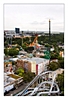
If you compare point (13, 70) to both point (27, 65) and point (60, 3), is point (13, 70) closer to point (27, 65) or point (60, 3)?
point (27, 65)

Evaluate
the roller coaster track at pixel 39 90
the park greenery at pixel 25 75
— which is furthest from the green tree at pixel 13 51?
the roller coaster track at pixel 39 90

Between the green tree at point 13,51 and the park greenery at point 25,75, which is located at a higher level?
the green tree at point 13,51

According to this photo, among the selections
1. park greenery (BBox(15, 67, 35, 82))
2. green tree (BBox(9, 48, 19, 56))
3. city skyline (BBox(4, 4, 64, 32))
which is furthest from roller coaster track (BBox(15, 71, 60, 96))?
city skyline (BBox(4, 4, 64, 32))

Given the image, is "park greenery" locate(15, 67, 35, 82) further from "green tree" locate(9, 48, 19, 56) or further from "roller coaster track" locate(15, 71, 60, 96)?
"green tree" locate(9, 48, 19, 56)

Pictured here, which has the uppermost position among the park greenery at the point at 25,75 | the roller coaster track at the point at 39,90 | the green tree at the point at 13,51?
the green tree at the point at 13,51

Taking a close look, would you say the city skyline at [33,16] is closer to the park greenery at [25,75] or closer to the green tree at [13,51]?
the green tree at [13,51]

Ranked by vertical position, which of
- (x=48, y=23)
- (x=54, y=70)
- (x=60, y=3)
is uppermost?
(x=60, y=3)

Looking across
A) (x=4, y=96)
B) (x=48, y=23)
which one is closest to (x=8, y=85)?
(x=4, y=96)

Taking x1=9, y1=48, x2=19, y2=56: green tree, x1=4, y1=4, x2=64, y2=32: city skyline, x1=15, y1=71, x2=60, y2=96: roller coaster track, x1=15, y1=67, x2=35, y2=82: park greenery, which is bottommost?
x1=15, y1=71, x2=60, y2=96: roller coaster track
